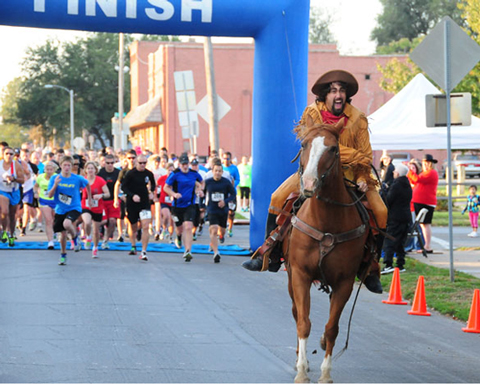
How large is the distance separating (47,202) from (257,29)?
19.6ft

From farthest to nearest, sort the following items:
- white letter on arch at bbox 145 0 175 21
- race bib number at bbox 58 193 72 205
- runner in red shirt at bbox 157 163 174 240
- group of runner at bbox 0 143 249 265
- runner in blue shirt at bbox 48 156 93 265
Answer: runner in red shirt at bbox 157 163 174 240, group of runner at bbox 0 143 249 265, race bib number at bbox 58 193 72 205, runner in blue shirt at bbox 48 156 93 265, white letter on arch at bbox 145 0 175 21

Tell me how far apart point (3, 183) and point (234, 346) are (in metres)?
12.1

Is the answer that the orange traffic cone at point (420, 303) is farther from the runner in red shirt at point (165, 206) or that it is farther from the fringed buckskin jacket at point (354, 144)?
the runner in red shirt at point (165, 206)

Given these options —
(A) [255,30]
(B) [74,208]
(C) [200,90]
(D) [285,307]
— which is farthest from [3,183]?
(C) [200,90]

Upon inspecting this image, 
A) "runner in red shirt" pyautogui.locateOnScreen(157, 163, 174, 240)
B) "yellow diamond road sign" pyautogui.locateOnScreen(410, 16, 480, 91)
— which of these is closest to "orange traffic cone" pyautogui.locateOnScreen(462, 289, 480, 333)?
"yellow diamond road sign" pyautogui.locateOnScreen(410, 16, 480, 91)

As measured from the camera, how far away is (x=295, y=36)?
17.0 meters

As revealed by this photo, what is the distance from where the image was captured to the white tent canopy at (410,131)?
19.3 meters

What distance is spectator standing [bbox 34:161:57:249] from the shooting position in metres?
19.4

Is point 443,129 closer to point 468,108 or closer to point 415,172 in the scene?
point 415,172

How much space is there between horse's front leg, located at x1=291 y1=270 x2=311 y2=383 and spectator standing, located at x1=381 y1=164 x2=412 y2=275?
861cm

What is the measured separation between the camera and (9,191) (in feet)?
65.9

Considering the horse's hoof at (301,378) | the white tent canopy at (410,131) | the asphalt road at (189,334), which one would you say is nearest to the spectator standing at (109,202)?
the asphalt road at (189,334)

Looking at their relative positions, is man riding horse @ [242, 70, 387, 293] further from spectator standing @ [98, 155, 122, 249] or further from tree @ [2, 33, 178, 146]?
tree @ [2, 33, 178, 146]

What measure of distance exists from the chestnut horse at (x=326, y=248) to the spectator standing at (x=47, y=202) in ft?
39.3
